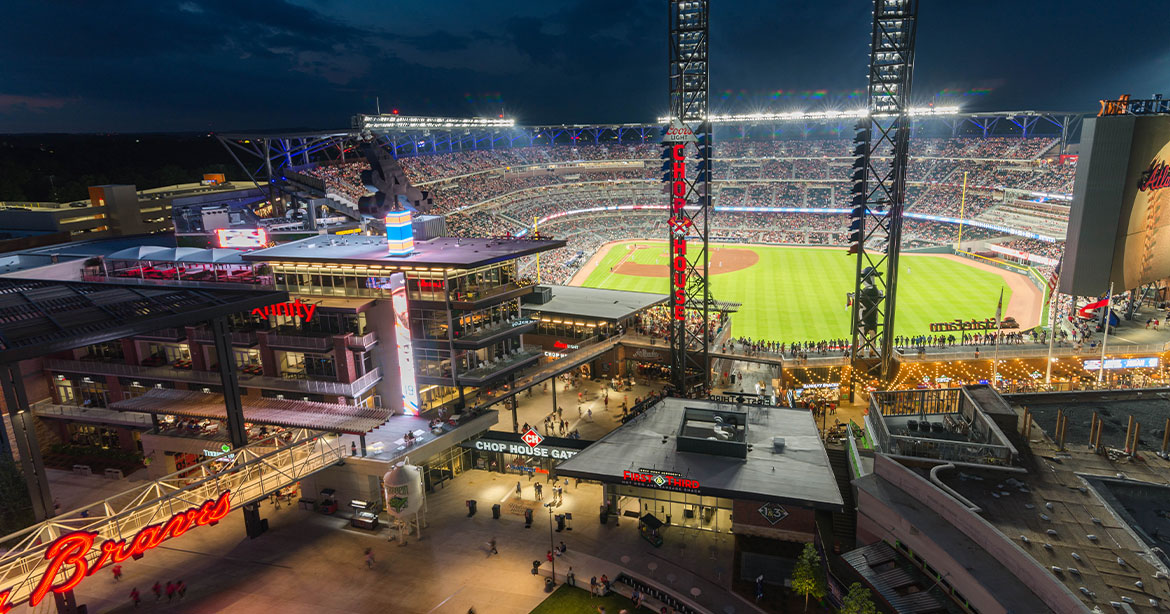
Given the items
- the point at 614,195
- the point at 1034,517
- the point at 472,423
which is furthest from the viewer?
the point at 614,195

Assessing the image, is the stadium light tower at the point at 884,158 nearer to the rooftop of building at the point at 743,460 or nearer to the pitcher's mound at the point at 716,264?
the rooftop of building at the point at 743,460

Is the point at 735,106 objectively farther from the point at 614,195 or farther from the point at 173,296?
the point at 173,296

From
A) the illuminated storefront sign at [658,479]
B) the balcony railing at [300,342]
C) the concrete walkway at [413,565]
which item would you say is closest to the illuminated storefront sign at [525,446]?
the concrete walkway at [413,565]

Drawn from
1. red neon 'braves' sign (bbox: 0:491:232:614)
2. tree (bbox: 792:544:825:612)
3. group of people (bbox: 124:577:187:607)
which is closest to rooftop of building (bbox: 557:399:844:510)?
tree (bbox: 792:544:825:612)

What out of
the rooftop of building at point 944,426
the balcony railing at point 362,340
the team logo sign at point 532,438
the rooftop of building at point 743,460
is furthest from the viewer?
the balcony railing at point 362,340

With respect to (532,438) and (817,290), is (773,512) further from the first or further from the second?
(817,290)

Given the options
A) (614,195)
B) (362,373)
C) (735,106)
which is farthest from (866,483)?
(735,106)

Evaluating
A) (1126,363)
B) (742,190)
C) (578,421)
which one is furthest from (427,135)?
(1126,363)
